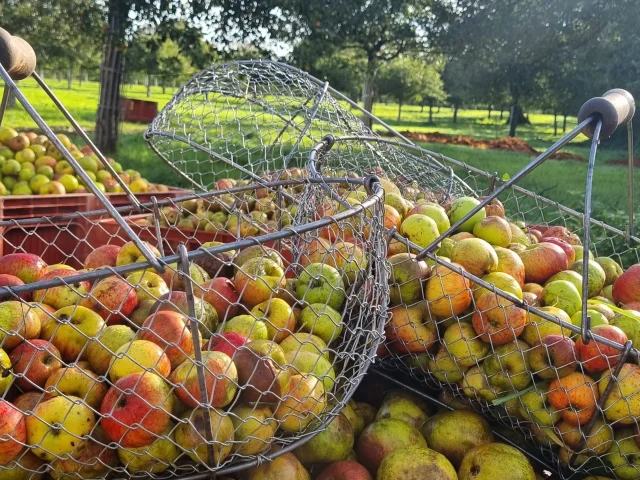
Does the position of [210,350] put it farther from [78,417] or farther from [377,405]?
[377,405]

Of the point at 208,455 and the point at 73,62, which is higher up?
the point at 73,62

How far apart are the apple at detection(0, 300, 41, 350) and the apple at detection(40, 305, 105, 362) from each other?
0.13 feet

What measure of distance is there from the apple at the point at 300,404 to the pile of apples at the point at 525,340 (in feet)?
1.57

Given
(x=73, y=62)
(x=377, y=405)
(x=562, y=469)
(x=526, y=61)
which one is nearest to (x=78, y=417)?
(x=377, y=405)

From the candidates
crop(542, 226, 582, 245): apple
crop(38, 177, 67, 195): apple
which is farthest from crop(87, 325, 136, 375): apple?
crop(38, 177, 67, 195): apple

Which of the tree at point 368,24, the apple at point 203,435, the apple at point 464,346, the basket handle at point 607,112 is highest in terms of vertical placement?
the tree at point 368,24

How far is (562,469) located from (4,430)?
152cm

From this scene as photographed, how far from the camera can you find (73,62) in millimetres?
28625

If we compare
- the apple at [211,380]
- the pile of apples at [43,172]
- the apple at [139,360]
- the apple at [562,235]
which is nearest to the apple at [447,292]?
the apple at [211,380]

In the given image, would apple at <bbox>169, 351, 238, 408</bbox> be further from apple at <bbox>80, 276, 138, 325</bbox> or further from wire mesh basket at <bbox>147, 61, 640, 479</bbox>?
wire mesh basket at <bbox>147, 61, 640, 479</bbox>

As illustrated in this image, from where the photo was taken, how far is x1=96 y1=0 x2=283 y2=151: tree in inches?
416

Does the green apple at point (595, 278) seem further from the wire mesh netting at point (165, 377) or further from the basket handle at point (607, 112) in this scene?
the wire mesh netting at point (165, 377)

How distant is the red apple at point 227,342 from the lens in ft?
5.16

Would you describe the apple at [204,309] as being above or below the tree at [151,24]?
below
